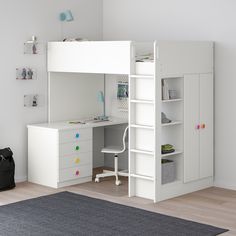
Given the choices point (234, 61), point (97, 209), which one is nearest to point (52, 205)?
point (97, 209)

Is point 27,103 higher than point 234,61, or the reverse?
point 234,61

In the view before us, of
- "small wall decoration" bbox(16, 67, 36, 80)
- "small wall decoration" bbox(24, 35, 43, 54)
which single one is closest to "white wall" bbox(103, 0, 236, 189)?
"small wall decoration" bbox(24, 35, 43, 54)

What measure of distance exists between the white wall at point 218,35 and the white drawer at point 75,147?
4.75 feet

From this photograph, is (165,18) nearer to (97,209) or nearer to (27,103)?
(27,103)

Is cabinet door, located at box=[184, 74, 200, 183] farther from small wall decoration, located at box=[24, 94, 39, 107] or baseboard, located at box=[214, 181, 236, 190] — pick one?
small wall decoration, located at box=[24, 94, 39, 107]

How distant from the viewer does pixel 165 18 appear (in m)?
6.45

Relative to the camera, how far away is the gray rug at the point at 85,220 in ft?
15.0

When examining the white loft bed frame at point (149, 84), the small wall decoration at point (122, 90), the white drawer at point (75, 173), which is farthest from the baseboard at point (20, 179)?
the small wall decoration at point (122, 90)

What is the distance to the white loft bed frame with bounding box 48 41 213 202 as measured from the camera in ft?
17.8

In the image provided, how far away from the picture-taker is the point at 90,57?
19.8 ft

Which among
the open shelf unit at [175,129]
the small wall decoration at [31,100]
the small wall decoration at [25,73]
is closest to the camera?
the open shelf unit at [175,129]

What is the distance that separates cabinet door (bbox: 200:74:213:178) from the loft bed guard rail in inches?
35.8

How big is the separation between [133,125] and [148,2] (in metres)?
1.80

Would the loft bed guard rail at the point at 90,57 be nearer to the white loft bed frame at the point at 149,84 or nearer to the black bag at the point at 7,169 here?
the white loft bed frame at the point at 149,84
